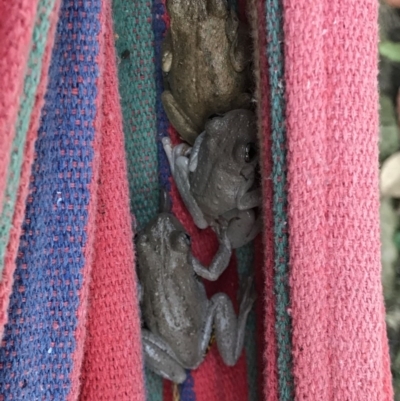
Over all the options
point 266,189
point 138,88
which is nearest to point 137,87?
point 138,88

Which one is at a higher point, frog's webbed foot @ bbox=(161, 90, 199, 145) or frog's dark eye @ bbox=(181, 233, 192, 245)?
frog's webbed foot @ bbox=(161, 90, 199, 145)

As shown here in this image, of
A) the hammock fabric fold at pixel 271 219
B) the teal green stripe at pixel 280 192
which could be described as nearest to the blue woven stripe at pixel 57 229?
the hammock fabric fold at pixel 271 219

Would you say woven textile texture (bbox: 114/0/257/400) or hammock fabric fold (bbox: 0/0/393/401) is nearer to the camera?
hammock fabric fold (bbox: 0/0/393/401)

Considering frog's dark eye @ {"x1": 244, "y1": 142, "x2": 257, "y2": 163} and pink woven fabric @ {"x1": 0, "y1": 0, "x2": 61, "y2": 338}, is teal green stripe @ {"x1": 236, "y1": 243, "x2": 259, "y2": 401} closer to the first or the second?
frog's dark eye @ {"x1": 244, "y1": 142, "x2": 257, "y2": 163}

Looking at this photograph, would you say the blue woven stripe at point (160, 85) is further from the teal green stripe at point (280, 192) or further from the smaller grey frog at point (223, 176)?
the teal green stripe at point (280, 192)

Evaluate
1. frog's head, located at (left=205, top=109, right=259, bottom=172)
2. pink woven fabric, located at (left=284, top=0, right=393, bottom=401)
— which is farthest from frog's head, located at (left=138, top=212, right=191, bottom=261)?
pink woven fabric, located at (left=284, top=0, right=393, bottom=401)
